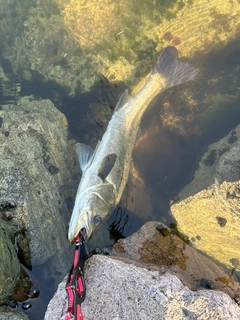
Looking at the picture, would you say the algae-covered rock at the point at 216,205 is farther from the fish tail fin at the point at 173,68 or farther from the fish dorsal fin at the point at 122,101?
the fish dorsal fin at the point at 122,101

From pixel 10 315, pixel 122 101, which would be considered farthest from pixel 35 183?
pixel 122 101

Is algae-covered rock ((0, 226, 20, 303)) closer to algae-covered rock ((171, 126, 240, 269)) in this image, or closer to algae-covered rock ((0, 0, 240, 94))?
algae-covered rock ((171, 126, 240, 269))

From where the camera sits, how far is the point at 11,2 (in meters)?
5.20

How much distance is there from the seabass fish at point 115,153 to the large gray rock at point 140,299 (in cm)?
73

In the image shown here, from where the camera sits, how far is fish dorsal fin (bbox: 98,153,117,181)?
4.14m

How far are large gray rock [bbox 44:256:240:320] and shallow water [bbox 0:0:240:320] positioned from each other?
1.57m

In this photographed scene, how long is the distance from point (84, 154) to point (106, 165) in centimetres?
48

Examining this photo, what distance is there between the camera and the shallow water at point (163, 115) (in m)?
4.79

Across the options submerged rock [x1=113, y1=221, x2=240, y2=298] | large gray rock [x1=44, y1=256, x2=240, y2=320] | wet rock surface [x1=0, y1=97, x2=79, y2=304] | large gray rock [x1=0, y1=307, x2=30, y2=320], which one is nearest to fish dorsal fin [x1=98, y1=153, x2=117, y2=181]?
wet rock surface [x1=0, y1=97, x2=79, y2=304]

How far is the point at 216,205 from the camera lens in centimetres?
415

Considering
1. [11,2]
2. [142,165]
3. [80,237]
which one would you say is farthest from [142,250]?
[11,2]

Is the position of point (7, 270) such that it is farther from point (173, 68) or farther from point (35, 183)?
point (173, 68)

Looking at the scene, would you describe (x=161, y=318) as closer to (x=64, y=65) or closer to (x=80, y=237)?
(x=80, y=237)

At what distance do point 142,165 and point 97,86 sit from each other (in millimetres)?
1579
